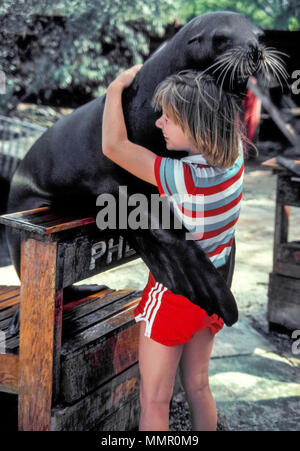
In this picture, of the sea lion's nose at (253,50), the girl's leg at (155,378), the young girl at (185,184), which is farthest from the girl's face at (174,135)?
the girl's leg at (155,378)

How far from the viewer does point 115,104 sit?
82.0 inches

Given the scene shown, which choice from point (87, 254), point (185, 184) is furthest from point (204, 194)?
point (87, 254)

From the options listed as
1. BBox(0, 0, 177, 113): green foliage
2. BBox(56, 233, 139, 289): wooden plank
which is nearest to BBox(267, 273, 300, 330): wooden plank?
BBox(56, 233, 139, 289): wooden plank

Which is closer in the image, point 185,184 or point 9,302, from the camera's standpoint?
point 185,184

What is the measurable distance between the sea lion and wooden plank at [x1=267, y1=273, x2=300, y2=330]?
1994mm

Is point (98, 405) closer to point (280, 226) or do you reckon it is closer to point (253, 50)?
point (253, 50)

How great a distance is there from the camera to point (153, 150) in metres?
2.22

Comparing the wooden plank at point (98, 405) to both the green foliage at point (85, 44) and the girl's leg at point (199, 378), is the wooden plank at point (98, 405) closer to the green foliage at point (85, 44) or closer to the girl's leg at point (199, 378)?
the girl's leg at point (199, 378)

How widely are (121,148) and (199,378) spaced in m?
0.89

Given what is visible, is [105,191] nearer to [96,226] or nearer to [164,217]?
[96,226]

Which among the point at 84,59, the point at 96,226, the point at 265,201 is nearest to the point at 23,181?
the point at 96,226

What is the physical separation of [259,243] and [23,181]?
3937 millimetres

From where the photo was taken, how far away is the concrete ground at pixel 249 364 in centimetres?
289

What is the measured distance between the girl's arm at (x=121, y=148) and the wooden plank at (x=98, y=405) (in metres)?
0.91
